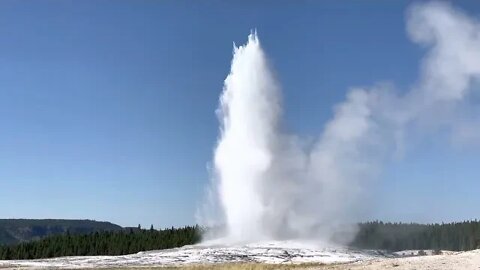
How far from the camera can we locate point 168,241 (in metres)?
117

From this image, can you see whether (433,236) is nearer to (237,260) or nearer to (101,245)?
(101,245)

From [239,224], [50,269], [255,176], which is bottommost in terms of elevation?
[50,269]

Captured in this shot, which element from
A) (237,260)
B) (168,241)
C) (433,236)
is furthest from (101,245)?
(237,260)

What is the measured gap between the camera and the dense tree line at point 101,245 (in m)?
115

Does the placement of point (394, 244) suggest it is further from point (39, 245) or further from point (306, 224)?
point (39, 245)

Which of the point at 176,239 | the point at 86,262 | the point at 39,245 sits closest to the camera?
the point at 86,262

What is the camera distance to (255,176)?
233 ft

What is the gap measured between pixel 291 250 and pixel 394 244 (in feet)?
225

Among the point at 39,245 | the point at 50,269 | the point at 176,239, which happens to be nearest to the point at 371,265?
the point at 50,269

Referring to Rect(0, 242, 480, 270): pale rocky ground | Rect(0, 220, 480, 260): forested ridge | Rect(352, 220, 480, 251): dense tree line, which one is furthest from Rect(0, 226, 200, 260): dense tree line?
Rect(0, 242, 480, 270): pale rocky ground

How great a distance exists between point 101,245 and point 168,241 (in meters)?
14.0

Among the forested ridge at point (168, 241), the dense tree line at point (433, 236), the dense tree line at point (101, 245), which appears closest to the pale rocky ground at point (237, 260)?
the forested ridge at point (168, 241)

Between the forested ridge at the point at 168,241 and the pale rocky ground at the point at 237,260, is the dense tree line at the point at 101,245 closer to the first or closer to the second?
the forested ridge at the point at 168,241

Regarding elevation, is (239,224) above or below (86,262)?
above
